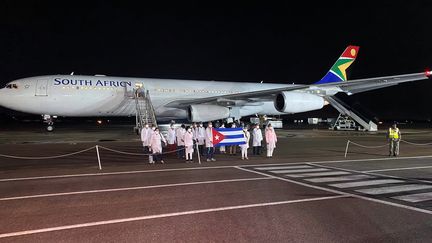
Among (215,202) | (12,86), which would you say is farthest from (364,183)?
(12,86)

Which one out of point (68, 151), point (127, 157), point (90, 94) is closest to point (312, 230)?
point (127, 157)

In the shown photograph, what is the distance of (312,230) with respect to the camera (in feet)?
19.4

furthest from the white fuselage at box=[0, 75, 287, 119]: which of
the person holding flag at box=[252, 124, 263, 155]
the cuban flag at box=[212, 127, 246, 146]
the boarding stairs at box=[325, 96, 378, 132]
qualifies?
the cuban flag at box=[212, 127, 246, 146]

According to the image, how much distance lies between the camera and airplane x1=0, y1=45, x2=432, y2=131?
79.6 feet

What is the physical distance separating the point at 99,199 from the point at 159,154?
634 cm

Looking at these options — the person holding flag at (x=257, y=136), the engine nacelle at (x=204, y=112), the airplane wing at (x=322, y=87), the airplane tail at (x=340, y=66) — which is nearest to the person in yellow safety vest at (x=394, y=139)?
the person holding flag at (x=257, y=136)

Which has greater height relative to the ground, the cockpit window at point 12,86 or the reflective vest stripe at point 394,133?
the cockpit window at point 12,86

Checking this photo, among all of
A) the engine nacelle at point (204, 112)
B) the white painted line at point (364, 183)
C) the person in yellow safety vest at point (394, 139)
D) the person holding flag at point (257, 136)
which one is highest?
the engine nacelle at point (204, 112)

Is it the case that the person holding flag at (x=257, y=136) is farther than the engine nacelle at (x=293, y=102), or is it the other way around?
the engine nacelle at (x=293, y=102)

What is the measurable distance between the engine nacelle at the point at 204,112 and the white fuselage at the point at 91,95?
10.4ft

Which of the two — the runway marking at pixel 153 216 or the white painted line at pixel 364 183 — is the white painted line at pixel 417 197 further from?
the white painted line at pixel 364 183

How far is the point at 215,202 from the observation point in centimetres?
783

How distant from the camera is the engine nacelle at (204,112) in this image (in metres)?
25.2

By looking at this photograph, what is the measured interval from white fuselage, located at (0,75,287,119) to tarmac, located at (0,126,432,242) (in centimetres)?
1132
